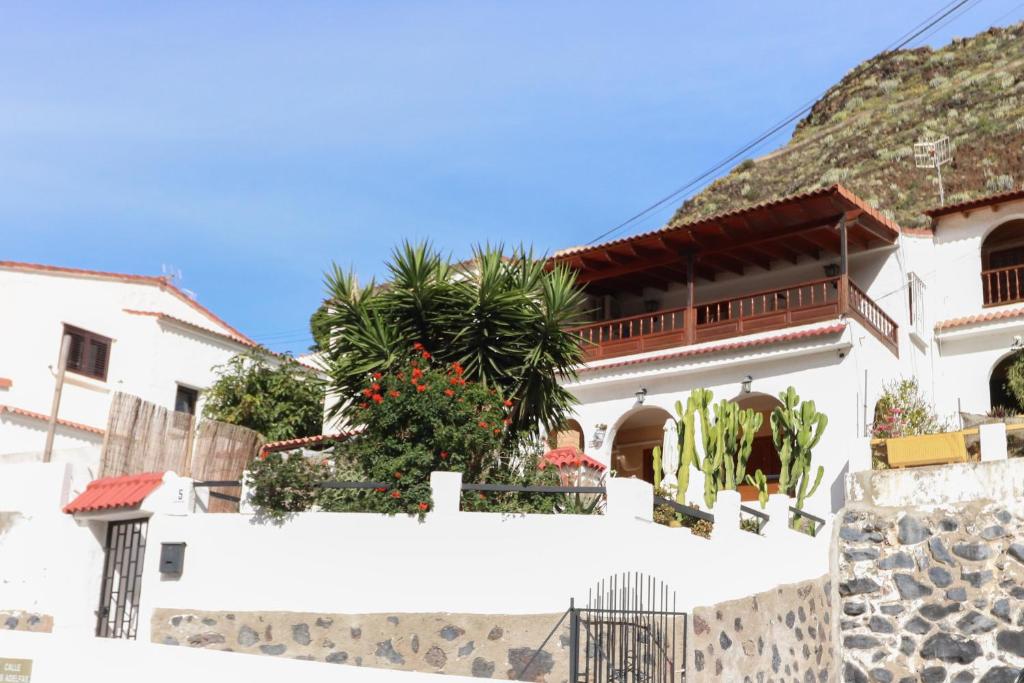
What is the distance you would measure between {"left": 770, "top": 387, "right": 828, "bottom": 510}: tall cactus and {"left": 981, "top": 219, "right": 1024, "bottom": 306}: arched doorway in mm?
6448

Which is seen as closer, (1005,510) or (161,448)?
(1005,510)

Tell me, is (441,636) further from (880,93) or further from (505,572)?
(880,93)

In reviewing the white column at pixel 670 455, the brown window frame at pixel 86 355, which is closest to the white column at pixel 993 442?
the white column at pixel 670 455

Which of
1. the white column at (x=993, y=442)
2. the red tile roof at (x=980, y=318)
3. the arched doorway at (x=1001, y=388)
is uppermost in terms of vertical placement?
the red tile roof at (x=980, y=318)

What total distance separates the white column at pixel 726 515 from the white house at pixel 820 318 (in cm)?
553

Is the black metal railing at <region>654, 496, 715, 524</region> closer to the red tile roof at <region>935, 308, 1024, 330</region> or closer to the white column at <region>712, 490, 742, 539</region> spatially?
the white column at <region>712, 490, 742, 539</region>

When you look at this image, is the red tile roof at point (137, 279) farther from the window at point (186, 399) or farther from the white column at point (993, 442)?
the white column at point (993, 442)

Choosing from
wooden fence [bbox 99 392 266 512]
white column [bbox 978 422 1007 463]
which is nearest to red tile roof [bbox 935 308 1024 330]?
white column [bbox 978 422 1007 463]

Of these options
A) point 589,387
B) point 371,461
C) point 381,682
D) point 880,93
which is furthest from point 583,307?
point 880,93

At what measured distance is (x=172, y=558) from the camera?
12812mm

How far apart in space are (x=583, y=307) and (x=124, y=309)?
11.2 m

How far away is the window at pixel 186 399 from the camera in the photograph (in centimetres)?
2730

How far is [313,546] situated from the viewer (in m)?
12.5

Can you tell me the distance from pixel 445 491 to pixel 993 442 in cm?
795
